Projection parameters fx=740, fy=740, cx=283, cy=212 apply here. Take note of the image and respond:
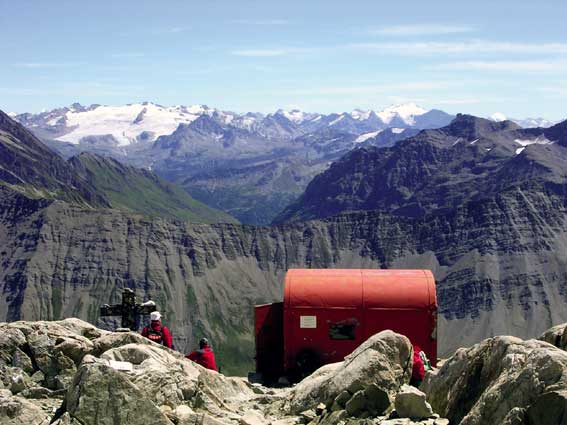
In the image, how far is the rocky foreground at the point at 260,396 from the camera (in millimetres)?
17719

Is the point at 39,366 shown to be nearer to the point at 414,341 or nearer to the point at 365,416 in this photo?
the point at 365,416

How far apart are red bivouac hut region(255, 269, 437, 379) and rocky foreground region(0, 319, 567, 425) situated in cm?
706

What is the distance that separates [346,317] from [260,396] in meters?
8.08

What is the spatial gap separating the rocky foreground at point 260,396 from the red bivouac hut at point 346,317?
7064 millimetres

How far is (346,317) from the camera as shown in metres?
34.6

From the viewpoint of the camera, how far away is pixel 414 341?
34.6 metres

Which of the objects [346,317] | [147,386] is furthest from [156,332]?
[346,317]

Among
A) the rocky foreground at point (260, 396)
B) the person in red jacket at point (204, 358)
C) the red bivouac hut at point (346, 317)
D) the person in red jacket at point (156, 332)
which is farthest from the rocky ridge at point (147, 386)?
the red bivouac hut at point (346, 317)

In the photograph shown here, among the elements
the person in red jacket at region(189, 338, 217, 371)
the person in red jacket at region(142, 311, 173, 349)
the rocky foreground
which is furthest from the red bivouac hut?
the person in red jacket at region(142, 311, 173, 349)

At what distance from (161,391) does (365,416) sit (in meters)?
5.79

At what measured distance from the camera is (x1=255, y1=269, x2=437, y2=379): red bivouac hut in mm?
34531

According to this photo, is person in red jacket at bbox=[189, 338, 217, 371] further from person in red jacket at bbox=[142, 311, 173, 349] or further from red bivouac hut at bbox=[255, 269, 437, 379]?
red bivouac hut at bbox=[255, 269, 437, 379]

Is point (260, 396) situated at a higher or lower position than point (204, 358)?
lower

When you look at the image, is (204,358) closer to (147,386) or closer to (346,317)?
(147,386)
